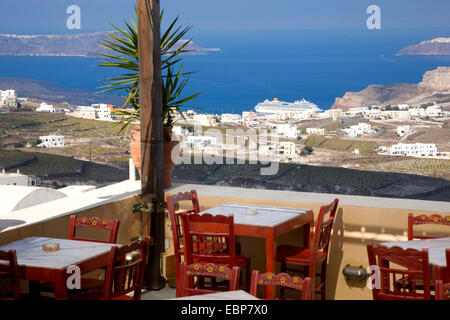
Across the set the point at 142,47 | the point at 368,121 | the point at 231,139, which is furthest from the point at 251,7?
the point at 142,47

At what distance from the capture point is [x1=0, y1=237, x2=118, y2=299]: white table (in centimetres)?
296

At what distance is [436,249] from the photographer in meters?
3.48

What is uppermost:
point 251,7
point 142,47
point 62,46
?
point 251,7

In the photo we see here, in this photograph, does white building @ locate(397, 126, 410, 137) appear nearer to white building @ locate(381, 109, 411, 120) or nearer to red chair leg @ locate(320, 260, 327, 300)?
white building @ locate(381, 109, 411, 120)

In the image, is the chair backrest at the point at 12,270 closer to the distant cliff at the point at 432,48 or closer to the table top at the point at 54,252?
the table top at the point at 54,252

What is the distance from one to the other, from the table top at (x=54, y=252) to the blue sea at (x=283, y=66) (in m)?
33.4

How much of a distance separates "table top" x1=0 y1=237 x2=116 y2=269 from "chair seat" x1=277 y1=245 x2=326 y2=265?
131cm

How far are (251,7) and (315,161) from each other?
3361cm

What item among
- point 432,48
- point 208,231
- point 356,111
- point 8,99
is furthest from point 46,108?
point 208,231

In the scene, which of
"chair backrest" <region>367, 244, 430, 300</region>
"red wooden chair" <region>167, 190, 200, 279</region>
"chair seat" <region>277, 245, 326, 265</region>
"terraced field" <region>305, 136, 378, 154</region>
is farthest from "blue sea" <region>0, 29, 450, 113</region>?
"chair backrest" <region>367, 244, 430, 300</region>

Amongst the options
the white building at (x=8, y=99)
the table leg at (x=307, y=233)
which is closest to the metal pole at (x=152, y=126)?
the table leg at (x=307, y=233)

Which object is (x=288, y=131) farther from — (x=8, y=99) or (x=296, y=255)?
(x=296, y=255)

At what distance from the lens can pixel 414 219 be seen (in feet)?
13.1

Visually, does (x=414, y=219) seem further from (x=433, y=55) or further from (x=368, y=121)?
(x=433, y=55)
